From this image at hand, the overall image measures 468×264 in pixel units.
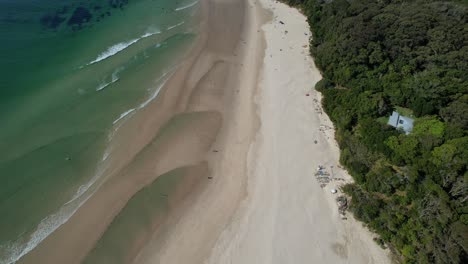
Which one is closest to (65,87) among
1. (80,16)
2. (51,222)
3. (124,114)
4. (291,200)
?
(124,114)

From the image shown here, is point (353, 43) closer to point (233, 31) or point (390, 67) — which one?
point (390, 67)

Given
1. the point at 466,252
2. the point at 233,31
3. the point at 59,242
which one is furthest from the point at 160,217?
the point at 233,31

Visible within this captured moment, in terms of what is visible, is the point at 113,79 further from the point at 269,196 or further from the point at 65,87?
the point at 269,196

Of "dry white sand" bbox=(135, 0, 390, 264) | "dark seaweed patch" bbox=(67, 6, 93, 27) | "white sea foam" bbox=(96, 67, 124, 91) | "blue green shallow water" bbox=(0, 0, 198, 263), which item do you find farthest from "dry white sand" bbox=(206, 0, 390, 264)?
"dark seaweed patch" bbox=(67, 6, 93, 27)

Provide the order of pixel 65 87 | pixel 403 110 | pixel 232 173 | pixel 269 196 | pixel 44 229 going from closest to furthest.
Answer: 1. pixel 44 229
2. pixel 269 196
3. pixel 232 173
4. pixel 403 110
5. pixel 65 87

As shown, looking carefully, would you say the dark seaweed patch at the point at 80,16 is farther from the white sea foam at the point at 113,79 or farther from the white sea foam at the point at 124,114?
the white sea foam at the point at 124,114

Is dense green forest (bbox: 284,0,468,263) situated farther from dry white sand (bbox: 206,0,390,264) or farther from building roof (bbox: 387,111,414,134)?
dry white sand (bbox: 206,0,390,264)
